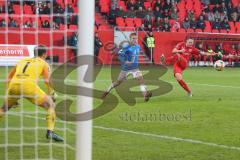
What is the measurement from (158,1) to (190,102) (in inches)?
844

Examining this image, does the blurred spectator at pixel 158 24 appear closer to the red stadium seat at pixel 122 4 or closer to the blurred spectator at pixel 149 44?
the blurred spectator at pixel 149 44

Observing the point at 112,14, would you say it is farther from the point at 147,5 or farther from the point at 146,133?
the point at 146,133

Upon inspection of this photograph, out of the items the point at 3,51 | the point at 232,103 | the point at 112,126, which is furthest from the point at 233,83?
the point at 112,126

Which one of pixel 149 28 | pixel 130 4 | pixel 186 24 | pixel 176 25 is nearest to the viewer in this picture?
pixel 149 28

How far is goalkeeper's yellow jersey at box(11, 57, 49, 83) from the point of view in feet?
28.2

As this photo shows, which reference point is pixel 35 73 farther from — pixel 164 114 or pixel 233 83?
pixel 233 83

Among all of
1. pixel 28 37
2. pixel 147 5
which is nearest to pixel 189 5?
pixel 147 5

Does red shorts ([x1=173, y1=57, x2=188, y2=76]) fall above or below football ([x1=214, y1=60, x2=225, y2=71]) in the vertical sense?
above

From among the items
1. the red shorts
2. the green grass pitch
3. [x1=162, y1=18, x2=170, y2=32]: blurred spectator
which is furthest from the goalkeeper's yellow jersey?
[x1=162, y1=18, x2=170, y2=32]: blurred spectator

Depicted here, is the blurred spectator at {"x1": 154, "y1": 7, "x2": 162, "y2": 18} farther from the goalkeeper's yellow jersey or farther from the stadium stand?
the goalkeeper's yellow jersey

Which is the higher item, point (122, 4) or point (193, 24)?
point (122, 4)

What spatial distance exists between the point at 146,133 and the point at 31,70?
8.09 ft

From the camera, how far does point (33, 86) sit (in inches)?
337

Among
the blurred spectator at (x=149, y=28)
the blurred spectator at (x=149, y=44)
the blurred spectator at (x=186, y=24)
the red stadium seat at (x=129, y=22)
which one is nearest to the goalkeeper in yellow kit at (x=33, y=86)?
the blurred spectator at (x=149, y=44)
